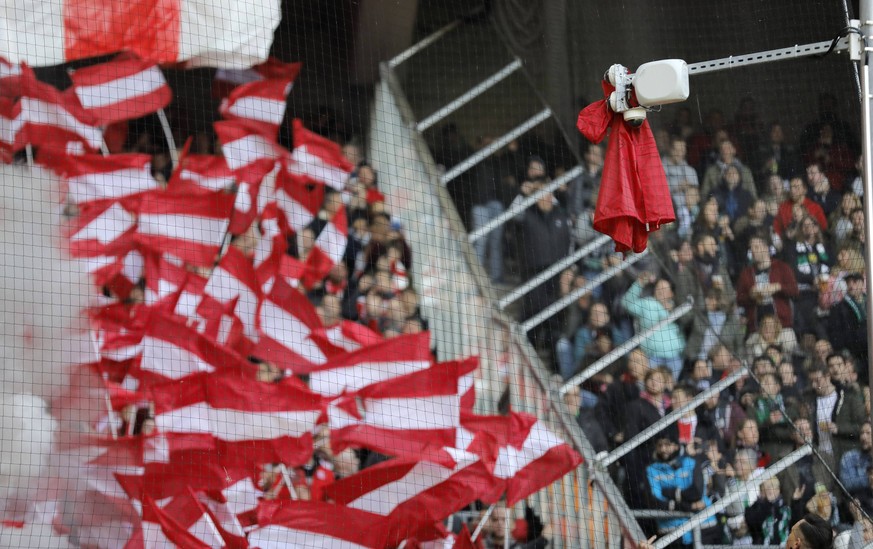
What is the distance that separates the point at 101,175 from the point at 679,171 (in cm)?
336

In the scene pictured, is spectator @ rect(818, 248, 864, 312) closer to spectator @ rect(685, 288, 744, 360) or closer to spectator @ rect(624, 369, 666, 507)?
spectator @ rect(685, 288, 744, 360)

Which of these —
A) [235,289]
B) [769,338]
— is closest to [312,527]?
[235,289]

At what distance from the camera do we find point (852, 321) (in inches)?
215

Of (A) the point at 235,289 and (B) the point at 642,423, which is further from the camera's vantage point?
(A) the point at 235,289

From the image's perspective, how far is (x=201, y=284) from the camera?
21.1 ft

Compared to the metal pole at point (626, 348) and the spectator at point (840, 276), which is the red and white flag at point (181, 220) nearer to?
the metal pole at point (626, 348)

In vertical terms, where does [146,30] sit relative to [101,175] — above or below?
above

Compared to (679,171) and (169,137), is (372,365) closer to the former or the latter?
(679,171)

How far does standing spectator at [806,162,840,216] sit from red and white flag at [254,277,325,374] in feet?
8.73

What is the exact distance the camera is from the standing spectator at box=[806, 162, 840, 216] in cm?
552

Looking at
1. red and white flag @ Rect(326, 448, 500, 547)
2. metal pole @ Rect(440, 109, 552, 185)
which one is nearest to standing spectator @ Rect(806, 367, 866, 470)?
red and white flag @ Rect(326, 448, 500, 547)

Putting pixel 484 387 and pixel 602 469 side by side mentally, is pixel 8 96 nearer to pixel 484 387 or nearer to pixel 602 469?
pixel 484 387

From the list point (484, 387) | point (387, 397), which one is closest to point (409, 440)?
point (387, 397)

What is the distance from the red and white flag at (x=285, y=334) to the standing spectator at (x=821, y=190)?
266 cm
